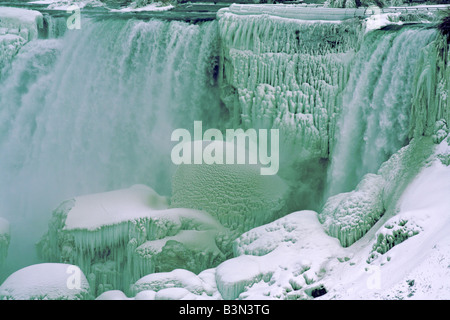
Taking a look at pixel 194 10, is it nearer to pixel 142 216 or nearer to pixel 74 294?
pixel 142 216

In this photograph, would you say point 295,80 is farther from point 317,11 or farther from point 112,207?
point 112,207

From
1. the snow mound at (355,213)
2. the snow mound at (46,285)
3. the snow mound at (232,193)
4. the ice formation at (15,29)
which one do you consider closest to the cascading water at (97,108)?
the ice formation at (15,29)

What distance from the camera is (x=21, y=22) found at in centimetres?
1312

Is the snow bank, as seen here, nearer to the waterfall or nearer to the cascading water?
the waterfall

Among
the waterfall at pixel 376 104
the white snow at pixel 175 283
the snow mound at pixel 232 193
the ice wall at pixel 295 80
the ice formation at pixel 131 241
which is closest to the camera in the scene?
the white snow at pixel 175 283

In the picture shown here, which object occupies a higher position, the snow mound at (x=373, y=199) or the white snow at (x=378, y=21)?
the white snow at (x=378, y=21)

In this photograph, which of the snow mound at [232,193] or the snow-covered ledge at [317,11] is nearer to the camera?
the snow mound at [232,193]

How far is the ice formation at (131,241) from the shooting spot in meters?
8.82

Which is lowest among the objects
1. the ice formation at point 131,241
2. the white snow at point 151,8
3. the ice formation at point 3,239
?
the ice formation at point 3,239

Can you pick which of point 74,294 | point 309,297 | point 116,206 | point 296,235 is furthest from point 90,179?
point 309,297

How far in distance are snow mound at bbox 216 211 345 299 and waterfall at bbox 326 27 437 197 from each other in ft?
5.30

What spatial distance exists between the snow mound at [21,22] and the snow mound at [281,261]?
7517 millimetres

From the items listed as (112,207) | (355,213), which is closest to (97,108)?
(112,207)

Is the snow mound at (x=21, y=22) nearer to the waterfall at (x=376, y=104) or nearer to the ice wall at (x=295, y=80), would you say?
the ice wall at (x=295, y=80)
